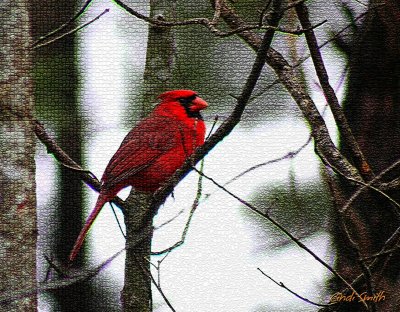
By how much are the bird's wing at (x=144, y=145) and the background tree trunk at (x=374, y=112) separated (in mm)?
514

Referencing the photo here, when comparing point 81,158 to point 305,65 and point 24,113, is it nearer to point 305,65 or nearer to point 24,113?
point 24,113

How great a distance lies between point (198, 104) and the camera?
272 cm

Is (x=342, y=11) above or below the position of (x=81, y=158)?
above

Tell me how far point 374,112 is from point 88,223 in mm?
823

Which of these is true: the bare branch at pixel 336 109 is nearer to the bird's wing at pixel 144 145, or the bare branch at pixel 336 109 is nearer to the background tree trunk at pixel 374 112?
the background tree trunk at pixel 374 112

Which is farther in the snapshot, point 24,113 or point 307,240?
point 307,240

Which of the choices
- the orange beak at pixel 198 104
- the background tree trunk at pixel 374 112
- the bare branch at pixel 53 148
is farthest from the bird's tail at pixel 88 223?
the background tree trunk at pixel 374 112

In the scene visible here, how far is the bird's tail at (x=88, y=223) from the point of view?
246cm

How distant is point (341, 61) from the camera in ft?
8.39

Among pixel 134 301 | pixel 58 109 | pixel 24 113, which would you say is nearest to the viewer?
pixel 24 113

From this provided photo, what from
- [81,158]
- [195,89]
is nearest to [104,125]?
[81,158]

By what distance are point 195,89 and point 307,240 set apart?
0.55 meters

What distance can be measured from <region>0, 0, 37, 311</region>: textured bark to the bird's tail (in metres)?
0.33

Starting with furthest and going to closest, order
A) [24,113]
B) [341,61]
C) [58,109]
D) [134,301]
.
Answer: [58,109], [341,61], [134,301], [24,113]
